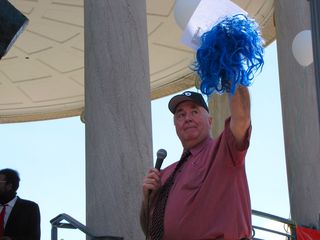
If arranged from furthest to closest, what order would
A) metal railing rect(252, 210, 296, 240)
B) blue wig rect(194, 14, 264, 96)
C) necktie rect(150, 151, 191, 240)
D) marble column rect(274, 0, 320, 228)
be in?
marble column rect(274, 0, 320, 228)
metal railing rect(252, 210, 296, 240)
necktie rect(150, 151, 191, 240)
blue wig rect(194, 14, 264, 96)

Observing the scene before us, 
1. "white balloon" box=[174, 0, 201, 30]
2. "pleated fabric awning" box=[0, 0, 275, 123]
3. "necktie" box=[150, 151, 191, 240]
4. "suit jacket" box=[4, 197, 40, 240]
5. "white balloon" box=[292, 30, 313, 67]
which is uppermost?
"pleated fabric awning" box=[0, 0, 275, 123]

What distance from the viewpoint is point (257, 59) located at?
19.3 ft

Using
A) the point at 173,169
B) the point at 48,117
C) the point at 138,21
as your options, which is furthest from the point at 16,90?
the point at 173,169

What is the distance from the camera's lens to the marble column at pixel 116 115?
39.2ft

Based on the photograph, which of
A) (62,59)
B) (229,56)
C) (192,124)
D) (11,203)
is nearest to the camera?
(229,56)

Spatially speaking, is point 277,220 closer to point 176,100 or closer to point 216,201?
point 176,100

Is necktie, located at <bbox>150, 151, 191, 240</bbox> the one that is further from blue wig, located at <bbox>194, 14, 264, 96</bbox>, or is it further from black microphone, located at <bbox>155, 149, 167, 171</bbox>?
blue wig, located at <bbox>194, 14, 264, 96</bbox>

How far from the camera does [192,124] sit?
22.6ft

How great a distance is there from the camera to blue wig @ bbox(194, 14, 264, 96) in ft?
19.1

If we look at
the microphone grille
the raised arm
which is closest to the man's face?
the microphone grille

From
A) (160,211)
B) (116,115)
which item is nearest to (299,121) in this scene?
(116,115)

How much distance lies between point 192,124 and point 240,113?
2.87 ft

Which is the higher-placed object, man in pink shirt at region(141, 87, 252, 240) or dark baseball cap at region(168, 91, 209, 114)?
dark baseball cap at region(168, 91, 209, 114)

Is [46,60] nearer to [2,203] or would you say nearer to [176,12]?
[2,203]
